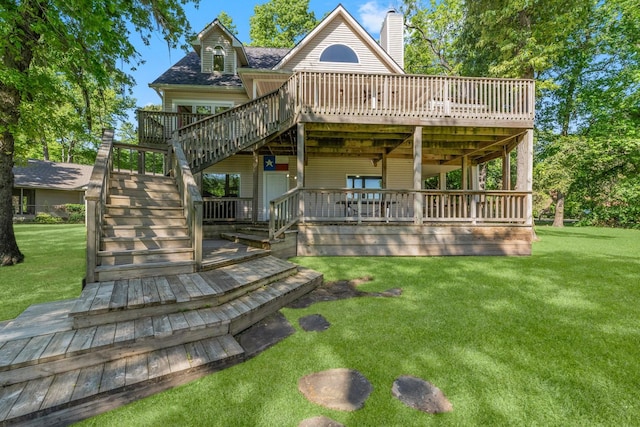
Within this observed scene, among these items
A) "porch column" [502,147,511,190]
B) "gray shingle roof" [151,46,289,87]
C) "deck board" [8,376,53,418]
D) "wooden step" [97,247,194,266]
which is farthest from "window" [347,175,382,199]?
"deck board" [8,376,53,418]

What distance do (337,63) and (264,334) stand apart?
12.0 m

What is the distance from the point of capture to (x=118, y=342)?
2318 mm

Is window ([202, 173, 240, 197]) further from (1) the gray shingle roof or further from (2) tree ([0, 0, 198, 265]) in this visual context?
(2) tree ([0, 0, 198, 265])

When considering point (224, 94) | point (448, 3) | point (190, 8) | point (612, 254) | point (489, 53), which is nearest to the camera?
point (612, 254)

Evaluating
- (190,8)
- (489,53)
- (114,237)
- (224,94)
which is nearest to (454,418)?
(114,237)

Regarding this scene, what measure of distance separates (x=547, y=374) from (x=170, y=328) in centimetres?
338

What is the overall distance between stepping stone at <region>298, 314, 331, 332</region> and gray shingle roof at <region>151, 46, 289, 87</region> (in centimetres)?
1102

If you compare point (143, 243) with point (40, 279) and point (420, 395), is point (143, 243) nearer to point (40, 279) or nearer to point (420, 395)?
point (40, 279)

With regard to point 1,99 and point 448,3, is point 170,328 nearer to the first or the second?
point 1,99

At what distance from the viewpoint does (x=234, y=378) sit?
2266 mm

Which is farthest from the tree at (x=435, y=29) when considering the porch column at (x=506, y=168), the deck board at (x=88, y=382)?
the deck board at (x=88, y=382)

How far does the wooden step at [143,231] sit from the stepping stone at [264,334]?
266cm

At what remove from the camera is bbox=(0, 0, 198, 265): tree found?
16.6 feet

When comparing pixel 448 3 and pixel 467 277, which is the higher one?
pixel 448 3
